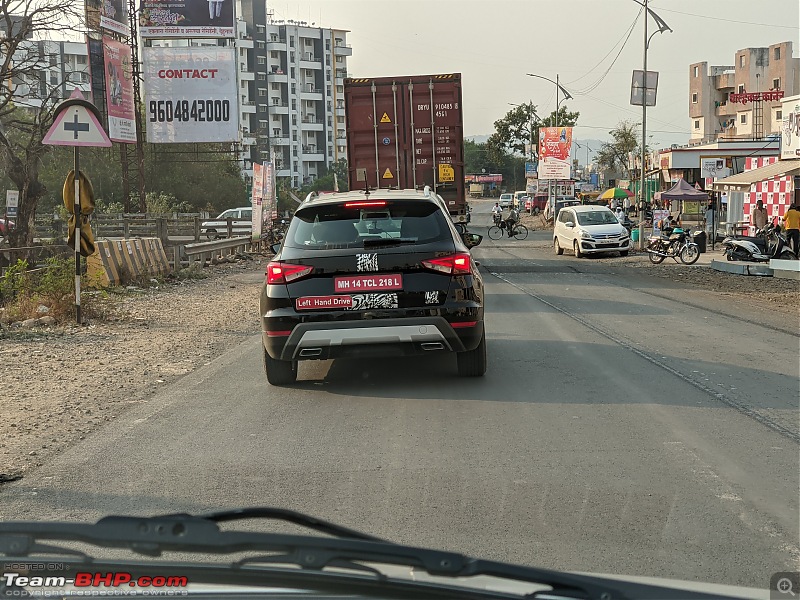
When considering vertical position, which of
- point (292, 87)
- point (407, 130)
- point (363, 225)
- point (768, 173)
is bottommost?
point (363, 225)

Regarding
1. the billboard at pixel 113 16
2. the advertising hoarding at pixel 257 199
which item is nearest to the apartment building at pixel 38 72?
the billboard at pixel 113 16

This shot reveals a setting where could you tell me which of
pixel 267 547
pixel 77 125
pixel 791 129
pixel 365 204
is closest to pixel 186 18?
pixel 791 129

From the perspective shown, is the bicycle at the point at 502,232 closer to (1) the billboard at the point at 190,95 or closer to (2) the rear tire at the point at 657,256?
(1) the billboard at the point at 190,95

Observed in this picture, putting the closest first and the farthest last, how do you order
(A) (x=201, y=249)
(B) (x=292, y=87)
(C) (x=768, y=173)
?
(A) (x=201, y=249) < (C) (x=768, y=173) < (B) (x=292, y=87)

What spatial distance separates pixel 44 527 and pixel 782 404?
667cm

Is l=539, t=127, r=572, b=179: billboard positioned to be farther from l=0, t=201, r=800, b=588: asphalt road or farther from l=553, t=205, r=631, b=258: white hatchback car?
l=0, t=201, r=800, b=588: asphalt road

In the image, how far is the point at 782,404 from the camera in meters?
7.61

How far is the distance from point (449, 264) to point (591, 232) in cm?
2308

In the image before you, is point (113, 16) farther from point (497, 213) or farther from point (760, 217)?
point (497, 213)

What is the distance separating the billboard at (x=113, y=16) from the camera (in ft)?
109

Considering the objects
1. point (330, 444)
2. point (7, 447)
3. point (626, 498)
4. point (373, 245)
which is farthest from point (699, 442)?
point (7, 447)

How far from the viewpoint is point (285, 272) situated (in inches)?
329

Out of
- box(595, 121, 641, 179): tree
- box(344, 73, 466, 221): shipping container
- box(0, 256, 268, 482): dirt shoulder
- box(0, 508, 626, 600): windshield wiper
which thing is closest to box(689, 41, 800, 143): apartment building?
box(595, 121, 641, 179): tree

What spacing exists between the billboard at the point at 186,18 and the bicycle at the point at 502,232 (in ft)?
49.9
